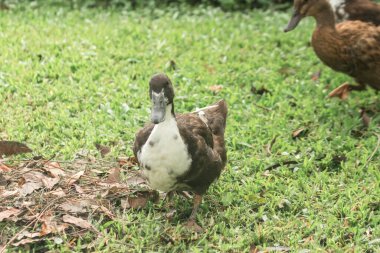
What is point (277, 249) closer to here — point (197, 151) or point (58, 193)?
point (197, 151)

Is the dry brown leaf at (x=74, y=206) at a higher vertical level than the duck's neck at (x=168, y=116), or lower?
lower

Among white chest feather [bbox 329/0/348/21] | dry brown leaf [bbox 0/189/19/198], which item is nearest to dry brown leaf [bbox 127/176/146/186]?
dry brown leaf [bbox 0/189/19/198]

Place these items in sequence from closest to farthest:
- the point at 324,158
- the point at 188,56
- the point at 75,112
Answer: the point at 324,158
the point at 75,112
the point at 188,56

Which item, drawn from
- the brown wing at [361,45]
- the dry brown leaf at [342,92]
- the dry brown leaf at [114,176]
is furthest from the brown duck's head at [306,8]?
the dry brown leaf at [114,176]

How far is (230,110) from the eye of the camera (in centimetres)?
591

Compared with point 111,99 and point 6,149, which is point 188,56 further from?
point 6,149

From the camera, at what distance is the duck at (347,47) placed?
578cm

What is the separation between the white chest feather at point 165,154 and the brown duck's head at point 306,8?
292 centimetres

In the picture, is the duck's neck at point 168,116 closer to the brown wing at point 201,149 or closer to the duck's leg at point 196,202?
the brown wing at point 201,149

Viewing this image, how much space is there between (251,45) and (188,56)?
2.75 feet

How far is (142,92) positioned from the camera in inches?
241

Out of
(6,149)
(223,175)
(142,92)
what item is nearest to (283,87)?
(142,92)

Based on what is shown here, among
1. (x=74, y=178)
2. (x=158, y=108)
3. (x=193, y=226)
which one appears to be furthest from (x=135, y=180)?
(x=158, y=108)

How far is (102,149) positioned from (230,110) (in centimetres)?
138
